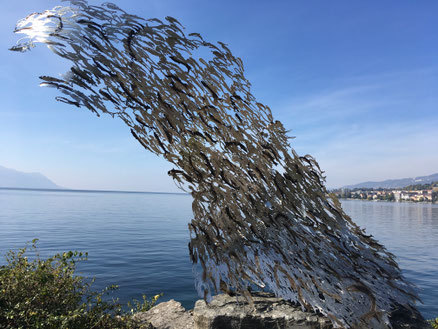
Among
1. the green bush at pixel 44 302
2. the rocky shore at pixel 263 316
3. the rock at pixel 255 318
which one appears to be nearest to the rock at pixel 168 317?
the rocky shore at pixel 263 316

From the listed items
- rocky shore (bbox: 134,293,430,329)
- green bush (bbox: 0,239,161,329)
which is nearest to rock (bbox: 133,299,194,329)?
rocky shore (bbox: 134,293,430,329)

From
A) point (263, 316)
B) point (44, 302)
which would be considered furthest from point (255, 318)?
point (44, 302)

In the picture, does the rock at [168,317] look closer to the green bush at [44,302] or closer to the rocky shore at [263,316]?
the rocky shore at [263,316]

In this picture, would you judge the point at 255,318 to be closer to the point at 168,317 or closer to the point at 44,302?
the point at 168,317

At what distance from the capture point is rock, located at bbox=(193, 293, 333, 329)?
18.2 ft

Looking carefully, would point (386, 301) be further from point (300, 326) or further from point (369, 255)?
point (300, 326)

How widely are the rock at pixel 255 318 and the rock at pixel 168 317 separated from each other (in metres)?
1.06

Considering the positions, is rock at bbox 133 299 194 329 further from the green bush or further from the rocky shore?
the green bush

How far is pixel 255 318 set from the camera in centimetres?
558

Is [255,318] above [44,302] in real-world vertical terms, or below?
below

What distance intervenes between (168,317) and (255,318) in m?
2.67

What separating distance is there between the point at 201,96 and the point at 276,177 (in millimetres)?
2461

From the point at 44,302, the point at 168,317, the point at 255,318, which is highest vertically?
the point at 44,302

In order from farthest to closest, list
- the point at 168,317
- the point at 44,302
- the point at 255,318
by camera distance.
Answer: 1. the point at 168,317
2. the point at 255,318
3. the point at 44,302
